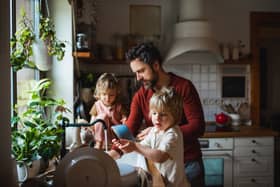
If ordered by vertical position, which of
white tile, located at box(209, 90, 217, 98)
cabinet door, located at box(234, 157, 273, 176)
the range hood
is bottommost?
cabinet door, located at box(234, 157, 273, 176)

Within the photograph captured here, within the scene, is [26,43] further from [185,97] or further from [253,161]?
[253,161]

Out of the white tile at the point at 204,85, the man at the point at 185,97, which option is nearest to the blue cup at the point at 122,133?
the man at the point at 185,97

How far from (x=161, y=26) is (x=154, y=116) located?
8.11ft

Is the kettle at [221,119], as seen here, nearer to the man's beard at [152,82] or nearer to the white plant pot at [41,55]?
the man's beard at [152,82]

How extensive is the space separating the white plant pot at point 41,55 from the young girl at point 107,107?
A: 0.43 metres

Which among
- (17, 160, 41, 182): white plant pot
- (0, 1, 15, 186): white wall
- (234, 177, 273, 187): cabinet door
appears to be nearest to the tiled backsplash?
(234, 177, 273, 187): cabinet door

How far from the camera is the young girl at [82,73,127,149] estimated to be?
7.30ft

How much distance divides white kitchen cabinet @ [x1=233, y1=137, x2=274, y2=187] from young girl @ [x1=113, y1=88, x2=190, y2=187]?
1.97 m

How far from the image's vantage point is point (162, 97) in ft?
4.96

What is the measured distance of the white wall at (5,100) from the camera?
0.86 m

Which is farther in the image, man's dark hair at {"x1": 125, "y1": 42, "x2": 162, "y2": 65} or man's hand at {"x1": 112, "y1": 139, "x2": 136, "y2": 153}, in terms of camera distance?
man's dark hair at {"x1": 125, "y1": 42, "x2": 162, "y2": 65}

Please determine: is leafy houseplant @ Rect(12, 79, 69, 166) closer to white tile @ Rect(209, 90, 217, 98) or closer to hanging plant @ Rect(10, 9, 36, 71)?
hanging plant @ Rect(10, 9, 36, 71)

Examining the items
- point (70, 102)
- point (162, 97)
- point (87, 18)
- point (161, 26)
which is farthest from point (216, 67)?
point (162, 97)

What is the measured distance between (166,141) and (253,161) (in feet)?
7.29
